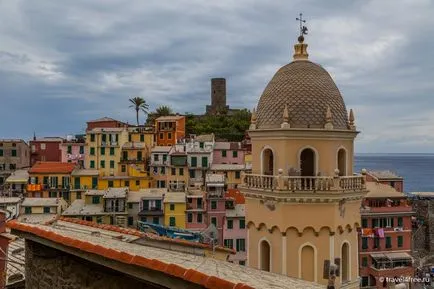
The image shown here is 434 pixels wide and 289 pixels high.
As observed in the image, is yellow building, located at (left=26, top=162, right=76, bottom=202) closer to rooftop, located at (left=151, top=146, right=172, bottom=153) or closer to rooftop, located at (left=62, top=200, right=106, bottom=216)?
rooftop, located at (left=62, top=200, right=106, bottom=216)

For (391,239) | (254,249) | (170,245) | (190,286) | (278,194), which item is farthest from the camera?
(391,239)

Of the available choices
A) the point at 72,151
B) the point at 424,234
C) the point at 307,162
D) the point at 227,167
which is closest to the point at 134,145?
the point at 72,151

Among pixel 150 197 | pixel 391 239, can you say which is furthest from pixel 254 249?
pixel 391 239

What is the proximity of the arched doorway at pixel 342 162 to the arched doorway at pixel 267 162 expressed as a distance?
2.40 m

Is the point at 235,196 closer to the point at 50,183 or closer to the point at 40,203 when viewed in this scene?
the point at 40,203

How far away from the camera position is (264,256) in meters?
17.3

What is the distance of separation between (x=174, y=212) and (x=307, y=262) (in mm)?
36135

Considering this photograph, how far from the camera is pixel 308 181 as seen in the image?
54.2 feet

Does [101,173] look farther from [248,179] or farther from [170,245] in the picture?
[170,245]

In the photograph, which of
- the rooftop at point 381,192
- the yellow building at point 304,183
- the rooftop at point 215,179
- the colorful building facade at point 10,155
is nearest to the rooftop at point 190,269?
the yellow building at point 304,183

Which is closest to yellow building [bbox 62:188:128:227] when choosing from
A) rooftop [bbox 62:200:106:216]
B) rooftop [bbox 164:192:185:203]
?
rooftop [bbox 62:200:106:216]

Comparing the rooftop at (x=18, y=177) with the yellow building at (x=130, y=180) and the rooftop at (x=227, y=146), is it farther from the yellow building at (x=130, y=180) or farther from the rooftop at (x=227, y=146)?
the rooftop at (x=227, y=146)

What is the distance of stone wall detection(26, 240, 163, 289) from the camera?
23.5 ft

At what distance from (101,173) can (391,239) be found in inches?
1474
